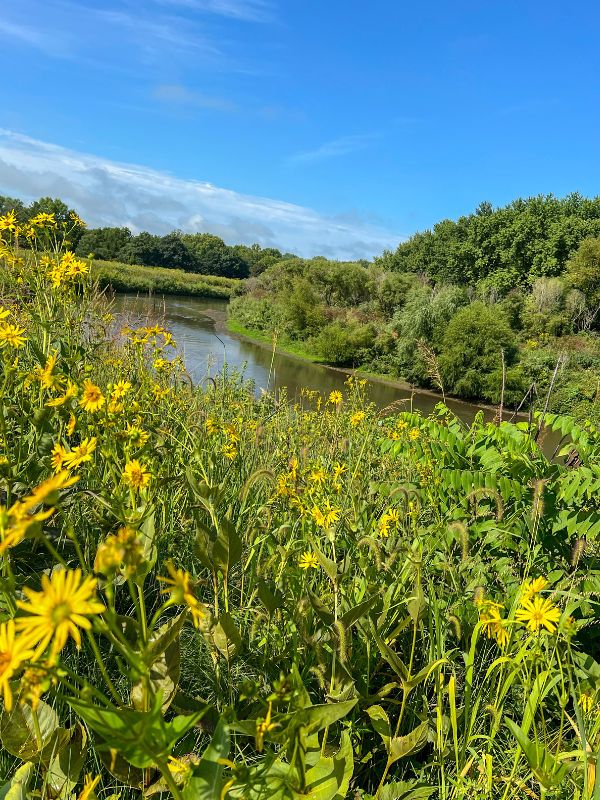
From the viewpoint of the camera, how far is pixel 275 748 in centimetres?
119

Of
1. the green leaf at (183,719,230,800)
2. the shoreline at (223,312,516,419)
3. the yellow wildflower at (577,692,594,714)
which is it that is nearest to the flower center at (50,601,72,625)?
the green leaf at (183,719,230,800)

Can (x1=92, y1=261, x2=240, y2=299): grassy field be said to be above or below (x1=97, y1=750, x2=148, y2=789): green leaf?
above

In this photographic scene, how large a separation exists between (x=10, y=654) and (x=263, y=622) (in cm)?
105

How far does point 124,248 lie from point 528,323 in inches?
1070

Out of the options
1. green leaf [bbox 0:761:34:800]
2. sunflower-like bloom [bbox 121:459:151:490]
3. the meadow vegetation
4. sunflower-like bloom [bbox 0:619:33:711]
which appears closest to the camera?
sunflower-like bloom [bbox 0:619:33:711]

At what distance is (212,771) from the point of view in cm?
67

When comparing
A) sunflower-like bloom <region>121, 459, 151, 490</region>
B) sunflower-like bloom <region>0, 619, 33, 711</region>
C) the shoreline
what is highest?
sunflower-like bloom <region>0, 619, 33, 711</region>

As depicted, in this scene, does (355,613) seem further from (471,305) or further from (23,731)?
(471,305)

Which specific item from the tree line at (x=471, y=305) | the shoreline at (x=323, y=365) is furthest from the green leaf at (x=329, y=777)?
the shoreline at (x=323, y=365)

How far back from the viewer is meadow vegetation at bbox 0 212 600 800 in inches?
24.5

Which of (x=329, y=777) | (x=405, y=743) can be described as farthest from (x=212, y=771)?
(x=405, y=743)

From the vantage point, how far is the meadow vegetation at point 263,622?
0.62m

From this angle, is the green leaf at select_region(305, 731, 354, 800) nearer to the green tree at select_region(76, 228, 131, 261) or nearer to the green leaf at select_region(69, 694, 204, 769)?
the green leaf at select_region(69, 694, 204, 769)

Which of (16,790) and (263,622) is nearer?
(16,790)
